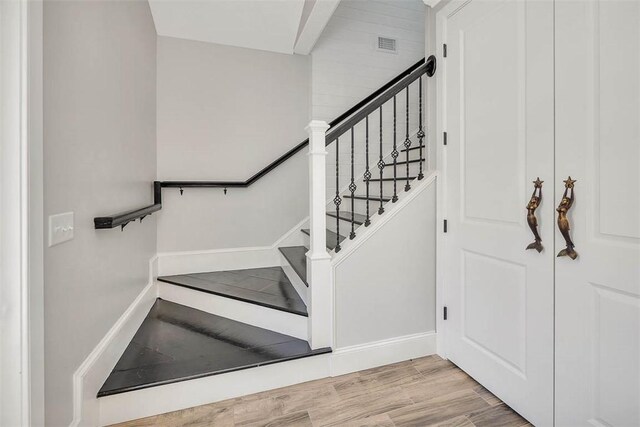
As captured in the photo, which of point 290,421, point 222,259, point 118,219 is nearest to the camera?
point 290,421

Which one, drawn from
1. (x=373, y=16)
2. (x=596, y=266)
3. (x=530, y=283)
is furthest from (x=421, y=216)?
(x=373, y=16)

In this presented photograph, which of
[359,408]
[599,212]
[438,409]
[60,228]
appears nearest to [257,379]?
[359,408]

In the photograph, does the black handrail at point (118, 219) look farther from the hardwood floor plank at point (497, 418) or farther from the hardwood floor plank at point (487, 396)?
the hardwood floor plank at point (487, 396)

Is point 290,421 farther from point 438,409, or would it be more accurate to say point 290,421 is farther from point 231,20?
point 231,20

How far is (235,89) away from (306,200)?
4.28ft

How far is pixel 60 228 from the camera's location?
119 centimetres

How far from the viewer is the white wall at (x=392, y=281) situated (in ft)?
6.20

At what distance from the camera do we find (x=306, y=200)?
10.5 feet

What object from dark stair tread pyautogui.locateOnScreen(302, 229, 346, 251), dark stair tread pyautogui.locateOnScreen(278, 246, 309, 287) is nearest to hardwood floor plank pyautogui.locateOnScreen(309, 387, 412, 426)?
dark stair tread pyautogui.locateOnScreen(278, 246, 309, 287)

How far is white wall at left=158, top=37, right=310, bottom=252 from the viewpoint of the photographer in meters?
2.80

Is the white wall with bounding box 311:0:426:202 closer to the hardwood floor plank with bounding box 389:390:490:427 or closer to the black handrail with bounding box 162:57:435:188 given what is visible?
the black handrail with bounding box 162:57:435:188

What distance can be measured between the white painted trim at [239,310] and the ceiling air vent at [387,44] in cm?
306

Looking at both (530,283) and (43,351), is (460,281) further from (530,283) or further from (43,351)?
(43,351)

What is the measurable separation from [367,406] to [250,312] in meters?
0.99
